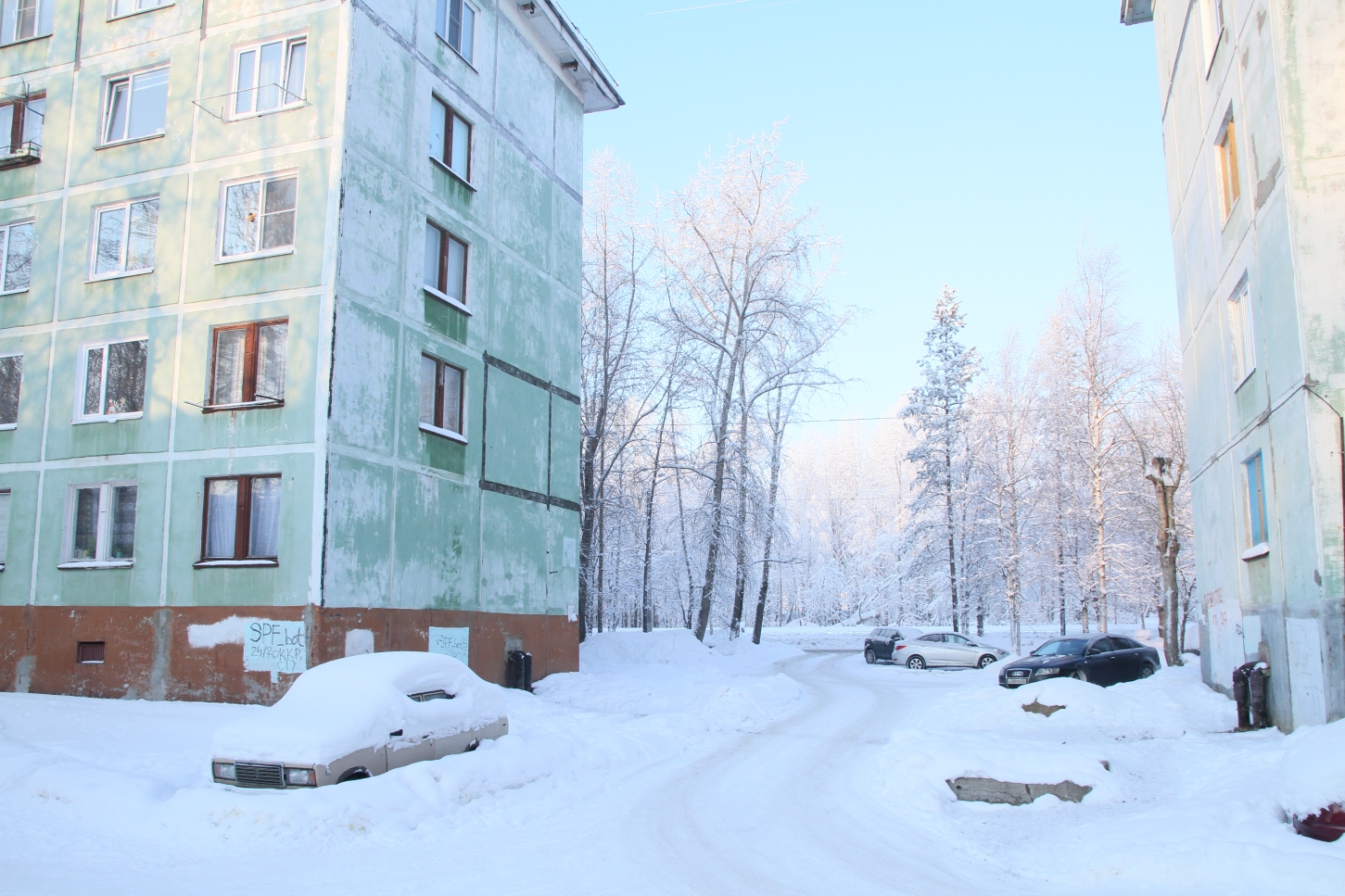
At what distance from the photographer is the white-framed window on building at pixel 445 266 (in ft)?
67.3

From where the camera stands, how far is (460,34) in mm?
22297

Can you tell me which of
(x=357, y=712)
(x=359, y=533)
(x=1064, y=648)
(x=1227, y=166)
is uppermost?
(x=1227, y=166)

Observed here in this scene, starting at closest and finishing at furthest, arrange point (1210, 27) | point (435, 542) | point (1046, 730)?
1. point (1046, 730)
2. point (1210, 27)
3. point (435, 542)

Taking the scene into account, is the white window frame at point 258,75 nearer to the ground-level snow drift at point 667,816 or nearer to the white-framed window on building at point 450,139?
the white-framed window on building at point 450,139

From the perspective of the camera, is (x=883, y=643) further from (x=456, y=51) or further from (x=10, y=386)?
(x=10, y=386)

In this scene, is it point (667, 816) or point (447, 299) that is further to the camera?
point (447, 299)

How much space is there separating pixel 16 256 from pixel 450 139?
9927 millimetres

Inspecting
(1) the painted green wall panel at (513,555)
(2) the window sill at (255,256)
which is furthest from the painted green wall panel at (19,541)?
(1) the painted green wall panel at (513,555)

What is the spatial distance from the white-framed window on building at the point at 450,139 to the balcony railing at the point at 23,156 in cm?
875

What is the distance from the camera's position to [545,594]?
2392cm

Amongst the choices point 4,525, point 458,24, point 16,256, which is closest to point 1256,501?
point 458,24

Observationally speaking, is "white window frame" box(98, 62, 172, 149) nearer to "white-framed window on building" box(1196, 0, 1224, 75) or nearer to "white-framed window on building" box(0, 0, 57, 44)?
"white-framed window on building" box(0, 0, 57, 44)

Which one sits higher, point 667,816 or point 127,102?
point 127,102

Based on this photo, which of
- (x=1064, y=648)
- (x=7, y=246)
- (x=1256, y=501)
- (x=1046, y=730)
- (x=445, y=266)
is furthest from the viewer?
(x=1064, y=648)
